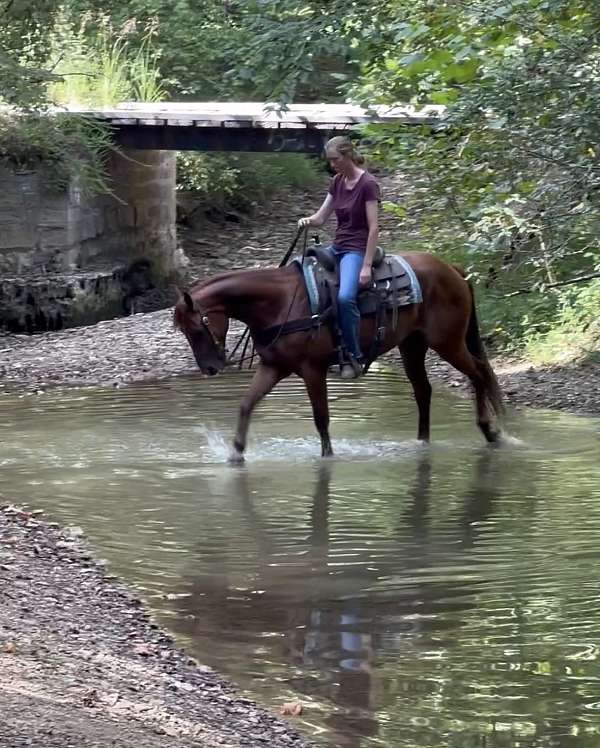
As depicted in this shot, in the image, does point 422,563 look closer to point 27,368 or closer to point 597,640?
point 597,640

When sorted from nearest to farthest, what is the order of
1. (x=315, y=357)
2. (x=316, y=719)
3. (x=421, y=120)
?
(x=316, y=719)
(x=315, y=357)
(x=421, y=120)

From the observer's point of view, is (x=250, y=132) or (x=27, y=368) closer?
(x=27, y=368)

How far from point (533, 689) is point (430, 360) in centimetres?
1116

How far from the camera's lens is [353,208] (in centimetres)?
1088

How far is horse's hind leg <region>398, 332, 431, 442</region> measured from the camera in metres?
12.1

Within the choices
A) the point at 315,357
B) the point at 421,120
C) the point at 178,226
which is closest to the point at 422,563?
the point at 315,357

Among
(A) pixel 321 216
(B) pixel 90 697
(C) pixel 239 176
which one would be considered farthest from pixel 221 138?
(B) pixel 90 697

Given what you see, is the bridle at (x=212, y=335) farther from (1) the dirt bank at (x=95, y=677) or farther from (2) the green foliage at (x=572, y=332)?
(2) the green foliage at (x=572, y=332)

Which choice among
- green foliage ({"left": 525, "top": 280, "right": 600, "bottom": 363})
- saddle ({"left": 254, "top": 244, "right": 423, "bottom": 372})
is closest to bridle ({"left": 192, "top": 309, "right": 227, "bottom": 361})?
saddle ({"left": 254, "top": 244, "right": 423, "bottom": 372})

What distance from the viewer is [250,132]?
23703 millimetres

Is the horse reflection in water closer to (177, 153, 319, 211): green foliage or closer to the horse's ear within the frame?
the horse's ear

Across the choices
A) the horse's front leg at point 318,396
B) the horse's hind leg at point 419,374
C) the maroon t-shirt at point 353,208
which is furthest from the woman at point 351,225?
the horse's hind leg at point 419,374

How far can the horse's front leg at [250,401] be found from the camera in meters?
11.1

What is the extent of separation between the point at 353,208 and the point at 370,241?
0.97 feet
